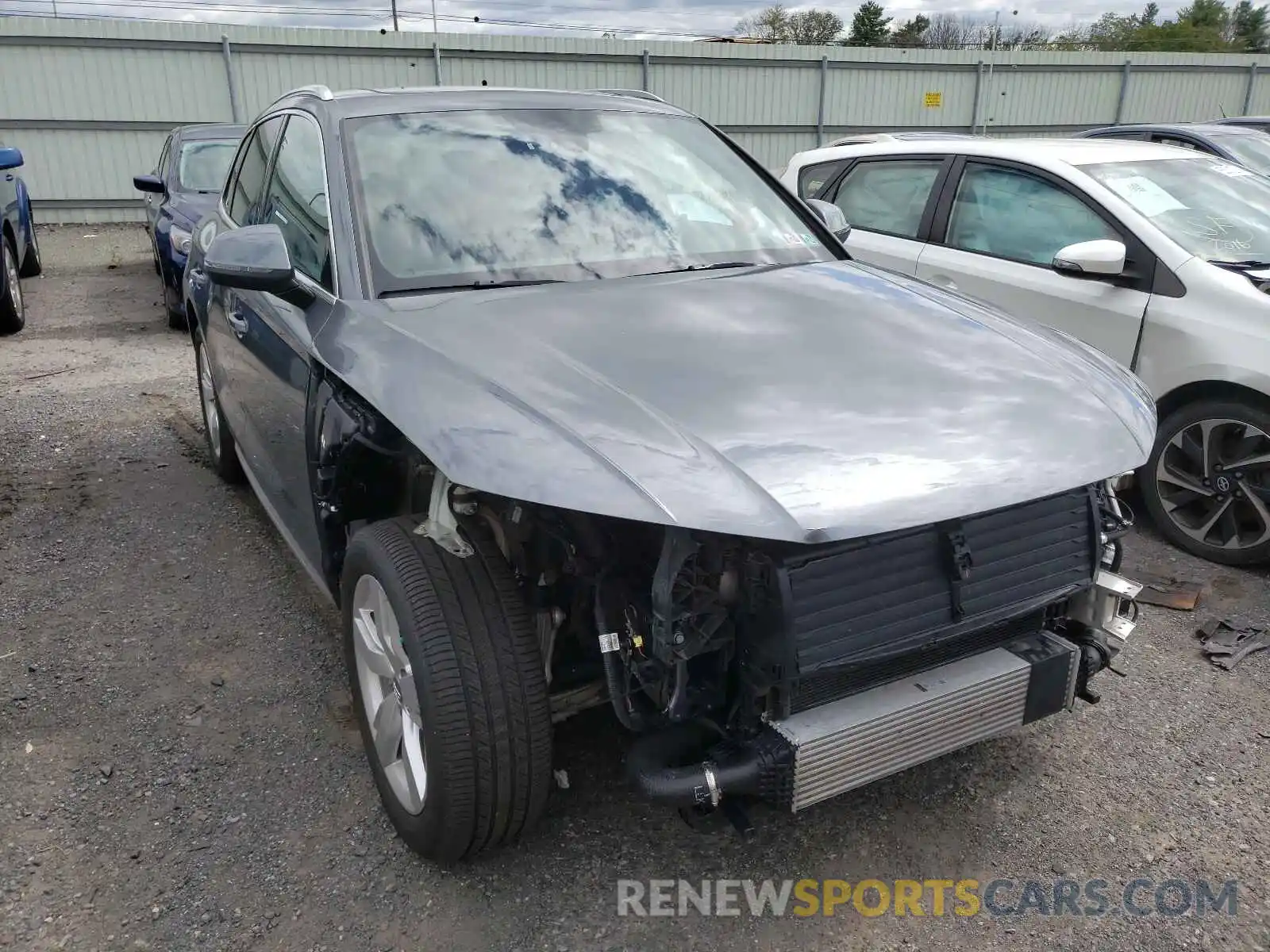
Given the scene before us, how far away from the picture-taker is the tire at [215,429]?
184 inches

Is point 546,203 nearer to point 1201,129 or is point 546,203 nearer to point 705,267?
point 705,267

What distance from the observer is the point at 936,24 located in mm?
61375

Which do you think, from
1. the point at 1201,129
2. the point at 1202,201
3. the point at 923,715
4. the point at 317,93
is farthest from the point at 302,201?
the point at 1201,129

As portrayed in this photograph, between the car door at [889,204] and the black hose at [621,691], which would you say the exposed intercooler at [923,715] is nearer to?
the black hose at [621,691]

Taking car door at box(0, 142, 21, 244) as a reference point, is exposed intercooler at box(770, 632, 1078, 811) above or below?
below

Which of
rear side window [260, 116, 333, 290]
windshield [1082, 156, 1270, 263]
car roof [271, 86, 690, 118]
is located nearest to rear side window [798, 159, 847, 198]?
windshield [1082, 156, 1270, 263]

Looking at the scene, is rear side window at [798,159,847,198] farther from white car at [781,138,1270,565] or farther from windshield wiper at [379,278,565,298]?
windshield wiper at [379,278,565,298]

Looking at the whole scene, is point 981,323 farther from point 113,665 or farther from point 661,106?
point 113,665

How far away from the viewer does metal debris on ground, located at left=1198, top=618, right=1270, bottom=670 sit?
3.32 metres

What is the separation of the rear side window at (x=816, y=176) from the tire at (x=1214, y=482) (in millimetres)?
2607

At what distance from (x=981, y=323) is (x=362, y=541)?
1.71 meters

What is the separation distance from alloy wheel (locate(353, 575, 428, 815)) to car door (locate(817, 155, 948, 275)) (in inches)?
142

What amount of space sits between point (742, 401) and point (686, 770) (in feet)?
2.57

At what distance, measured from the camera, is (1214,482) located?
3977 mm
